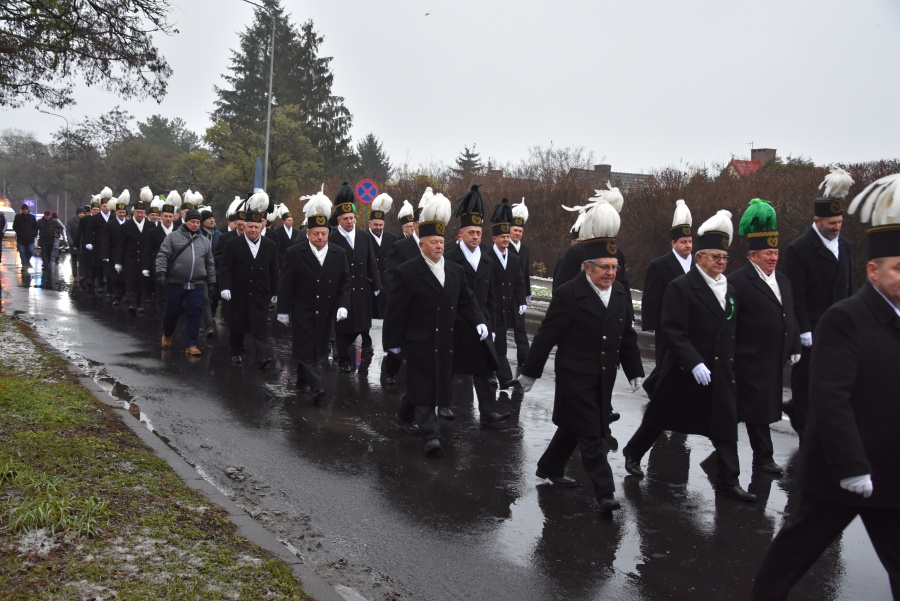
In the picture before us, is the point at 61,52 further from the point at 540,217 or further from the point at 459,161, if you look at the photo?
the point at 459,161

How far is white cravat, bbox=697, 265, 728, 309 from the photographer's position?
718cm

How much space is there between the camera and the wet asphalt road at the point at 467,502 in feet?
17.0

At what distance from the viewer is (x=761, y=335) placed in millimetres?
7473

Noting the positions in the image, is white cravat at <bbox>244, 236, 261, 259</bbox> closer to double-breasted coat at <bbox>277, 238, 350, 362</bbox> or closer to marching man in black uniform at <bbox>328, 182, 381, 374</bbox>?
marching man in black uniform at <bbox>328, 182, 381, 374</bbox>

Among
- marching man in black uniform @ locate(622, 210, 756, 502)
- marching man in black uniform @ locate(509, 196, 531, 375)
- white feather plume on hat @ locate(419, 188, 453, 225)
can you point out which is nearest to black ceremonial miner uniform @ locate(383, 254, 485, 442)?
white feather plume on hat @ locate(419, 188, 453, 225)

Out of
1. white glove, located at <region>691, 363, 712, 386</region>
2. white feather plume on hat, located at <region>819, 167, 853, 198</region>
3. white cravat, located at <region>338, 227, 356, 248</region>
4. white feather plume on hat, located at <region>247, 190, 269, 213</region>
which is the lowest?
white glove, located at <region>691, 363, 712, 386</region>

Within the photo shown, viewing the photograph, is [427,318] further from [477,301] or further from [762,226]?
[762,226]

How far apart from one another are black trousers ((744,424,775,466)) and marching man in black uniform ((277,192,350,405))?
447 centimetres

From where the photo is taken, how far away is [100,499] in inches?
217

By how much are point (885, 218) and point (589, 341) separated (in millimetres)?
2734

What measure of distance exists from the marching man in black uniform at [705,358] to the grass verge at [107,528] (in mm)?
3530

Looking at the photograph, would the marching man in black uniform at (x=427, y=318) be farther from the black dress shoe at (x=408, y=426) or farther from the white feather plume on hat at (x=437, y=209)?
the black dress shoe at (x=408, y=426)

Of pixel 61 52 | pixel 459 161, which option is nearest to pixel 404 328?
pixel 61 52

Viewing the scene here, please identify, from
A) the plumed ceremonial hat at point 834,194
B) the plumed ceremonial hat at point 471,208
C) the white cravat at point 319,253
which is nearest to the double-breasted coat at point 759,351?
the plumed ceremonial hat at point 834,194
